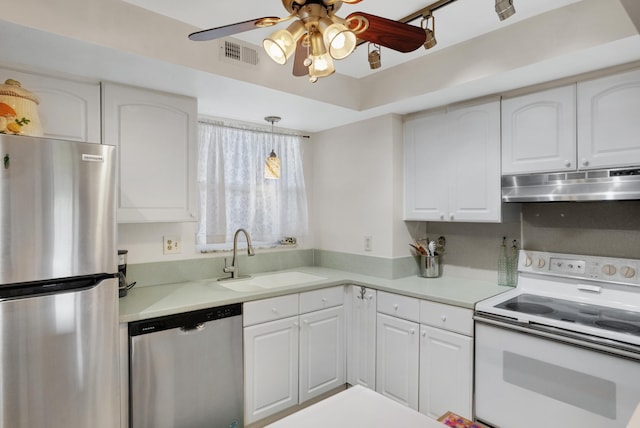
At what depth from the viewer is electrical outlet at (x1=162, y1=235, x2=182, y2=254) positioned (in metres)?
2.57

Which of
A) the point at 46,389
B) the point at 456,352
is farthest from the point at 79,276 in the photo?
the point at 456,352

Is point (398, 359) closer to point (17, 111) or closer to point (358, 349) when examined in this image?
point (358, 349)

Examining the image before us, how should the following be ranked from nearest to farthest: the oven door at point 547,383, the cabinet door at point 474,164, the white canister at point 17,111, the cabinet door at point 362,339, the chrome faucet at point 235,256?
the white canister at point 17,111
the oven door at point 547,383
the cabinet door at point 474,164
the cabinet door at point 362,339
the chrome faucet at point 235,256

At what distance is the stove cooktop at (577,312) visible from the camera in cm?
173

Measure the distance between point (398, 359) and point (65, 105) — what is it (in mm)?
2467

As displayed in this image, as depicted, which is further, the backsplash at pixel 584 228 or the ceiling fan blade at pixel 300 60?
the backsplash at pixel 584 228

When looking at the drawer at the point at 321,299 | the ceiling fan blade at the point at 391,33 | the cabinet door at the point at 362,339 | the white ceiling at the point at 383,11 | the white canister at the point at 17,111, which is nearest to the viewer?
the ceiling fan blade at the point at 391,33

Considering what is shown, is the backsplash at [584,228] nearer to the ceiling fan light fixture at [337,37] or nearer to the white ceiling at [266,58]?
the white ceiling at [266,58]

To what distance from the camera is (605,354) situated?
1642 millimetres

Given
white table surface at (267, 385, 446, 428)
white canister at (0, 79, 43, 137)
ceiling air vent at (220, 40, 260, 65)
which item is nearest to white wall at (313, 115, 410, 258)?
Answer: ceiling air vent at (220, 40, 260, 65)

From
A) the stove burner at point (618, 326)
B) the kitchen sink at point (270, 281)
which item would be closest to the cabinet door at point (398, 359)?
the kitchen sink at point (270, 281)

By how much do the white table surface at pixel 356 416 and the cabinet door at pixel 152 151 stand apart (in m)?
1.57

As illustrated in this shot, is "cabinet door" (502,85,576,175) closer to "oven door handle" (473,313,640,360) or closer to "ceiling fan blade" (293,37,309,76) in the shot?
"oven door handle" (473,313,640,360)

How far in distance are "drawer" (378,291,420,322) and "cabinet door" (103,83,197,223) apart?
1398 mm
